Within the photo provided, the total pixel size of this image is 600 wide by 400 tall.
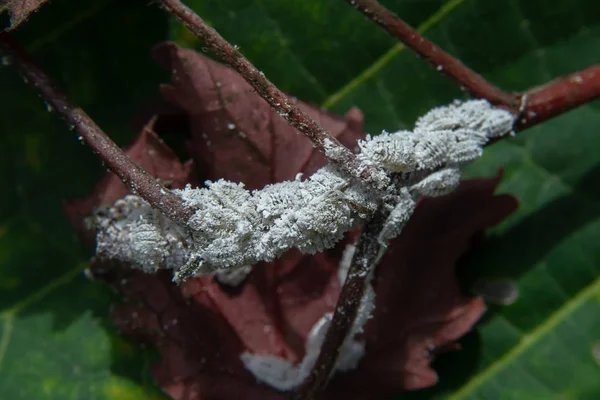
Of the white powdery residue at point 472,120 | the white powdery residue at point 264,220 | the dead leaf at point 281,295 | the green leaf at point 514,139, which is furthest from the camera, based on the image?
the green leaf at point 514,139

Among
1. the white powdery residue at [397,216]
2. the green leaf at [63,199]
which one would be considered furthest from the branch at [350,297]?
the green leaf at [63,199]

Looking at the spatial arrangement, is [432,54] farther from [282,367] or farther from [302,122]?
[282,367]

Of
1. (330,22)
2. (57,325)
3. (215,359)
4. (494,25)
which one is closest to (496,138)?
(494,25)

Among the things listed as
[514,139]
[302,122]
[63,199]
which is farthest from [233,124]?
[514,139]

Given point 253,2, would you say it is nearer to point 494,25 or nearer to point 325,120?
point 325,120

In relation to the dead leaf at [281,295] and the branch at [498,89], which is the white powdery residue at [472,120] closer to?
the branch at [498,89]

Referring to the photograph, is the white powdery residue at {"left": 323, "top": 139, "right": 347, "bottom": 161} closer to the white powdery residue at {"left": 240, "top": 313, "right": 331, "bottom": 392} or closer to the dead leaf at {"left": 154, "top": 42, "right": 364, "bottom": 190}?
the dead leaf at {"left": 154, "top": 42, "right": 364, "bottom": 190}
